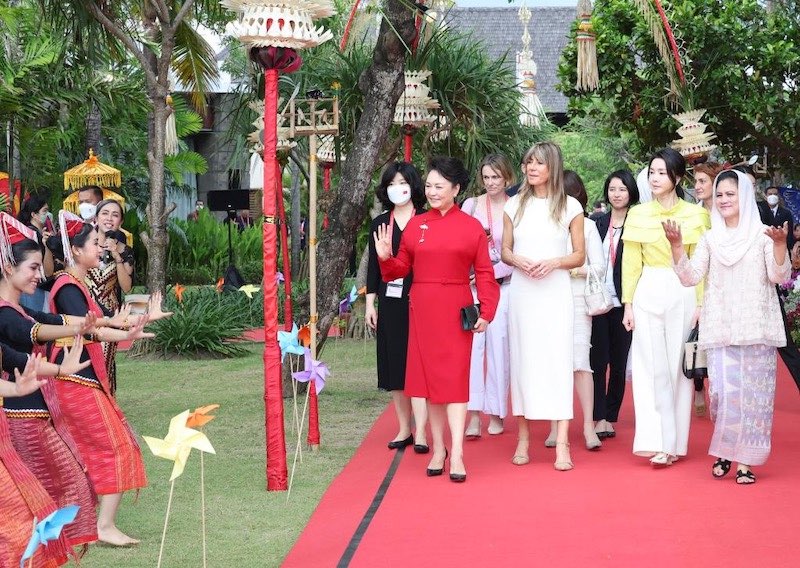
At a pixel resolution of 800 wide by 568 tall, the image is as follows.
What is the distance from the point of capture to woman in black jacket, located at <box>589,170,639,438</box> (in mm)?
9617

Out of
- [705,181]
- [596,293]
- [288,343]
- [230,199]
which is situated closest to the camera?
[288,343]

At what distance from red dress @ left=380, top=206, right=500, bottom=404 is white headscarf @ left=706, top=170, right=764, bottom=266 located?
1321 mm

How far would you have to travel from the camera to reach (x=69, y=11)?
51.5ft

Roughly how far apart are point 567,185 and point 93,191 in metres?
3.69

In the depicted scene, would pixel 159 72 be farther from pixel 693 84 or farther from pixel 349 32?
pixel 693 84

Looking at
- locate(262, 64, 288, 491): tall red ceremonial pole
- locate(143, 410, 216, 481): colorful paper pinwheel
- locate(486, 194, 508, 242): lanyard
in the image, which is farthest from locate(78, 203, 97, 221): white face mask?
locate(143, 410, 216, 481): colorful paper pinwheel

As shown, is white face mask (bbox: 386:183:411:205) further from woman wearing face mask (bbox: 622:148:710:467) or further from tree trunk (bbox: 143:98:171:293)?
tree trunk (bbox: 143:98:171:293)

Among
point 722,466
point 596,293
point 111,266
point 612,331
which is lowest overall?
point 722,466

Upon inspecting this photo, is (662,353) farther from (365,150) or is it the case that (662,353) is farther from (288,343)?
(365,150)

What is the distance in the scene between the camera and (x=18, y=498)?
4973 mm

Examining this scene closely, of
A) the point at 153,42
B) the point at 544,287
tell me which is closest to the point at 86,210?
the point at 544,287

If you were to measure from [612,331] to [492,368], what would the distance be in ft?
3.32

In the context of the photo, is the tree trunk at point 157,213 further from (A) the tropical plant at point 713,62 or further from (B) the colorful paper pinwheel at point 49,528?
(B) the colorful paper pinwheel at point 49,528

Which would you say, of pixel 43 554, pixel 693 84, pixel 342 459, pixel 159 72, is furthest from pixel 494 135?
pixel 43 554
